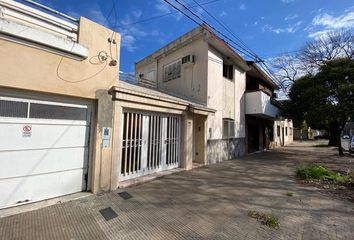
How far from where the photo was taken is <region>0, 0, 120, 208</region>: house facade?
13.2ft

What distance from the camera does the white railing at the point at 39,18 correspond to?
4074mm

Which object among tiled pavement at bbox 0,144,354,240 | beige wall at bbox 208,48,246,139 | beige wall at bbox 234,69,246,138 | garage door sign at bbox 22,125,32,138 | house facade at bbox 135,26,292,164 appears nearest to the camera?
tiled pavement at bbox 0,144,354,240

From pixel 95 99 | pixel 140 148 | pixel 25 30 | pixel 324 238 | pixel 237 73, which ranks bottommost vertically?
pixel 324 238

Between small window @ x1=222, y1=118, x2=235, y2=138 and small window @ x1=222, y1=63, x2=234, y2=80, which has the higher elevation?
small window @ x1=222, y1=63, x2=234, y2=80

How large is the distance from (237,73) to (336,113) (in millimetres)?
6320

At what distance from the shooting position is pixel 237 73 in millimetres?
13289

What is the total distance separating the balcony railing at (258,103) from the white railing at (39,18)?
38.3 ft

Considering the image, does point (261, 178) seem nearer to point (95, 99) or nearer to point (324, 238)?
point (324, 238)

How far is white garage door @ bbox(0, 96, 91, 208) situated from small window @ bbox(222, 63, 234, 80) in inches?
355

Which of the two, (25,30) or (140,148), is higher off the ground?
(25,30)

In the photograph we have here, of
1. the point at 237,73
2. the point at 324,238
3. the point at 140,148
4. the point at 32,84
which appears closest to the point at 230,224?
the point at 324,238

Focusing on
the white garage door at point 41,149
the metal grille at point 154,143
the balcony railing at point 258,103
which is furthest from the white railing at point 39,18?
the balcony railing at point 258,103

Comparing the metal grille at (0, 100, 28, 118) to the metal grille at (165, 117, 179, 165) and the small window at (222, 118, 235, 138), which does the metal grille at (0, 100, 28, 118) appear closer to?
the metal grille at (165, 117, 179, 165)

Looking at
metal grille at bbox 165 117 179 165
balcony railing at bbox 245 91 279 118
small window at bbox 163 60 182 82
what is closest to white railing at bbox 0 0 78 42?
metal grille at bbox 165 117 179 165
